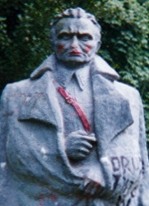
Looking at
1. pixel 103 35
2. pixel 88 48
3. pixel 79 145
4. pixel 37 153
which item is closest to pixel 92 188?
pixel 79 145

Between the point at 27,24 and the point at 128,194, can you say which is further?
the point at 27,24

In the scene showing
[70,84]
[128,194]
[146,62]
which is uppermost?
[70,84]

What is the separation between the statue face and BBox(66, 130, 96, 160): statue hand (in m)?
0.55

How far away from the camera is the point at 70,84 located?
8.01 m

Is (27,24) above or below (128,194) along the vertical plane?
below

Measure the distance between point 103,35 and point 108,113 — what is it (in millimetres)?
5235

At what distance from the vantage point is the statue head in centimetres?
802

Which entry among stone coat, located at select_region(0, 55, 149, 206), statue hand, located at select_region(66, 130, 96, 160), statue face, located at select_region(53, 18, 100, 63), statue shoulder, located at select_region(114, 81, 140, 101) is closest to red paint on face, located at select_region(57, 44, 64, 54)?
statue face, located at select_region(53, 18, 100, 63)

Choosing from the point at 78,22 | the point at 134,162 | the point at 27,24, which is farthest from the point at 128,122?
the point at 27,24

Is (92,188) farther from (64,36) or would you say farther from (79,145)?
(64,36)

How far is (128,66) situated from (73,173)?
542 cm

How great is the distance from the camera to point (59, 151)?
7.72 m

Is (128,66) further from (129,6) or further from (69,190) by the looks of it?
(69,190)

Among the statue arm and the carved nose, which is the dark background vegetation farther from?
the statue arm
